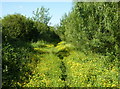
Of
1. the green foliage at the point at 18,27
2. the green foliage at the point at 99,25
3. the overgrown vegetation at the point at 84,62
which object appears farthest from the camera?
the green foliage at the point at 18,27

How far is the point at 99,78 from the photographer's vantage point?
8234 millimetres

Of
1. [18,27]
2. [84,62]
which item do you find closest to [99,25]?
[84,62]

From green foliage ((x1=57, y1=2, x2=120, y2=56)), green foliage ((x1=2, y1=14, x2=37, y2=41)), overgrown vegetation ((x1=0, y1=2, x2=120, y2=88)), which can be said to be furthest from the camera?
green foliage ((x1=2, y1=14, x2=37, y2=41))

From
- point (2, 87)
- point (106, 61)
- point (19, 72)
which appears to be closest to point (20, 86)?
point (2, 87)

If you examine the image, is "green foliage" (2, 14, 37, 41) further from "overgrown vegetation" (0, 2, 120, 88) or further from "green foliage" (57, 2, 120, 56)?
"green foliage" (57, 2, 120, 56)

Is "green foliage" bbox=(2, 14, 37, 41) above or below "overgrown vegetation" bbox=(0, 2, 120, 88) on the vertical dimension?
above

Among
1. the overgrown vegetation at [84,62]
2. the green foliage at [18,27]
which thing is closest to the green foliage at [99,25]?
the overgrown vegetation at [84,62]

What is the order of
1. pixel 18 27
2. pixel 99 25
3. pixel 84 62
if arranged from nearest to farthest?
1. pixel 84 62
2. pixel 99 25
3. pixel 18 27

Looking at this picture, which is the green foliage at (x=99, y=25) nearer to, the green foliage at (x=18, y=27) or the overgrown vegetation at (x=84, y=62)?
the overgrown vegetation at (x=84, y=62)

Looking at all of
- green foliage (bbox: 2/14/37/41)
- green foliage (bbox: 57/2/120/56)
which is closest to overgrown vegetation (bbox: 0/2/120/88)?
green foliage (bbox: 57/2/120/56)

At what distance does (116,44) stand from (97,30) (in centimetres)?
190

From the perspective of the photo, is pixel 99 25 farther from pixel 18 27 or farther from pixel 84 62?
pixel 18 27

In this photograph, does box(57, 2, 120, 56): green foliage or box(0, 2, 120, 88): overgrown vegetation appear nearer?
box(0, 2, 120, 88): overgrown vegetation

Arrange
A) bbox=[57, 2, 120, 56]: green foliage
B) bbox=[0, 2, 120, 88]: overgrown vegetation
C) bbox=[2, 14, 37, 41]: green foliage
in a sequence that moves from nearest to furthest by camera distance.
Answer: bbox=[0, 2, 120, 88]: overgrown vegetation
bbox=[57, 2, 120, 56]: green foliage
bbox=[2, 14, 37, 41]: green foliage
